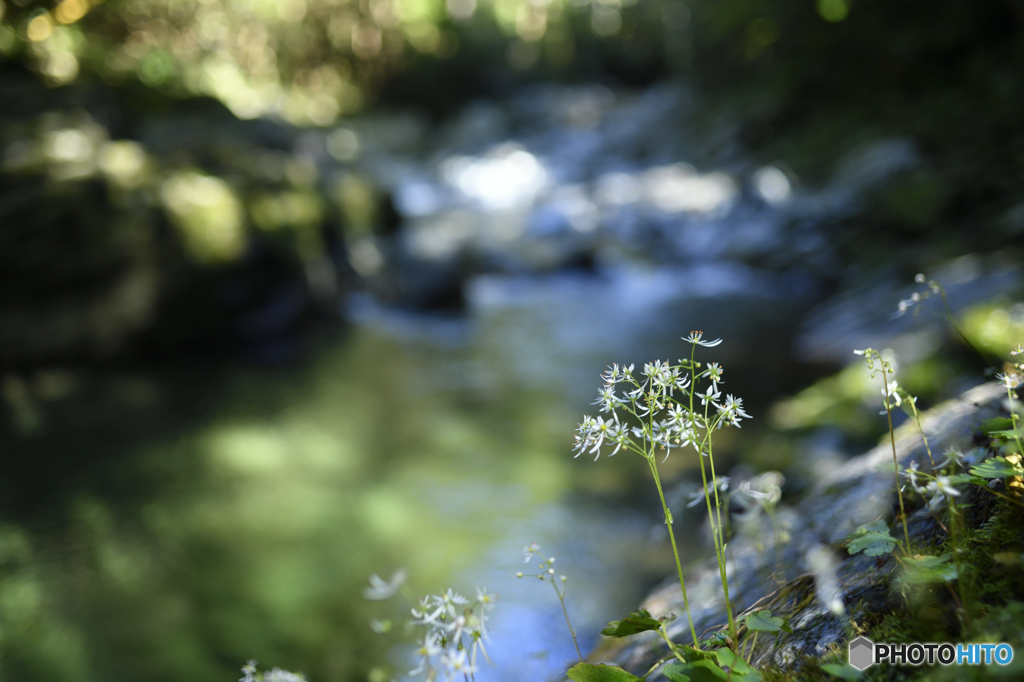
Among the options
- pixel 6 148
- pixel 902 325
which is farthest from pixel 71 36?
pixel 902 325

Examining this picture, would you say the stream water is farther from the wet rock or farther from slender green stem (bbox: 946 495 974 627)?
slender green stem (bbox: 946 495 974 627)

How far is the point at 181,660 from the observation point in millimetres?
2787

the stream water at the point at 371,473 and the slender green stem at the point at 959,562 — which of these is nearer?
the slender green stem at the point at 959,562

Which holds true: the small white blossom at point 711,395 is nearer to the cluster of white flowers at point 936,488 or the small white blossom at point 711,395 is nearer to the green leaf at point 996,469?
the cluster of white flowers at point 936,488

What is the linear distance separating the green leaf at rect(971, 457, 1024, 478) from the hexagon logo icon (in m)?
0.45

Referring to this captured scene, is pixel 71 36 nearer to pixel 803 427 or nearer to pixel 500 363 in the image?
pixel 500 363

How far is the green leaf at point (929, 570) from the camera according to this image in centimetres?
121

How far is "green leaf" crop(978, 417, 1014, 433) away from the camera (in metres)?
1.51

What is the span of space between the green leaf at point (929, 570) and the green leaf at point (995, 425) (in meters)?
0.46

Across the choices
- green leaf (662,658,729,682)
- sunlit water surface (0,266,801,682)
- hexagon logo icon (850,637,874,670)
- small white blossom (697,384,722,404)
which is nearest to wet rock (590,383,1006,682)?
hexagon logo icon (850,637,874,670)

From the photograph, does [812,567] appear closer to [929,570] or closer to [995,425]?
[929,570]

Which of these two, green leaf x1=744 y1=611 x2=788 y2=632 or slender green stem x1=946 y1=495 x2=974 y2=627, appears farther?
green leaf x1=744 y1=611 x2=788 y2=632

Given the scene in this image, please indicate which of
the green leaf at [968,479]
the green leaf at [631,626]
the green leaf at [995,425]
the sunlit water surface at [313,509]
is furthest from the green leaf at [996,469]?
the sunlit water surface at [313,509]

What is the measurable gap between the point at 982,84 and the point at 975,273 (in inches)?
246
